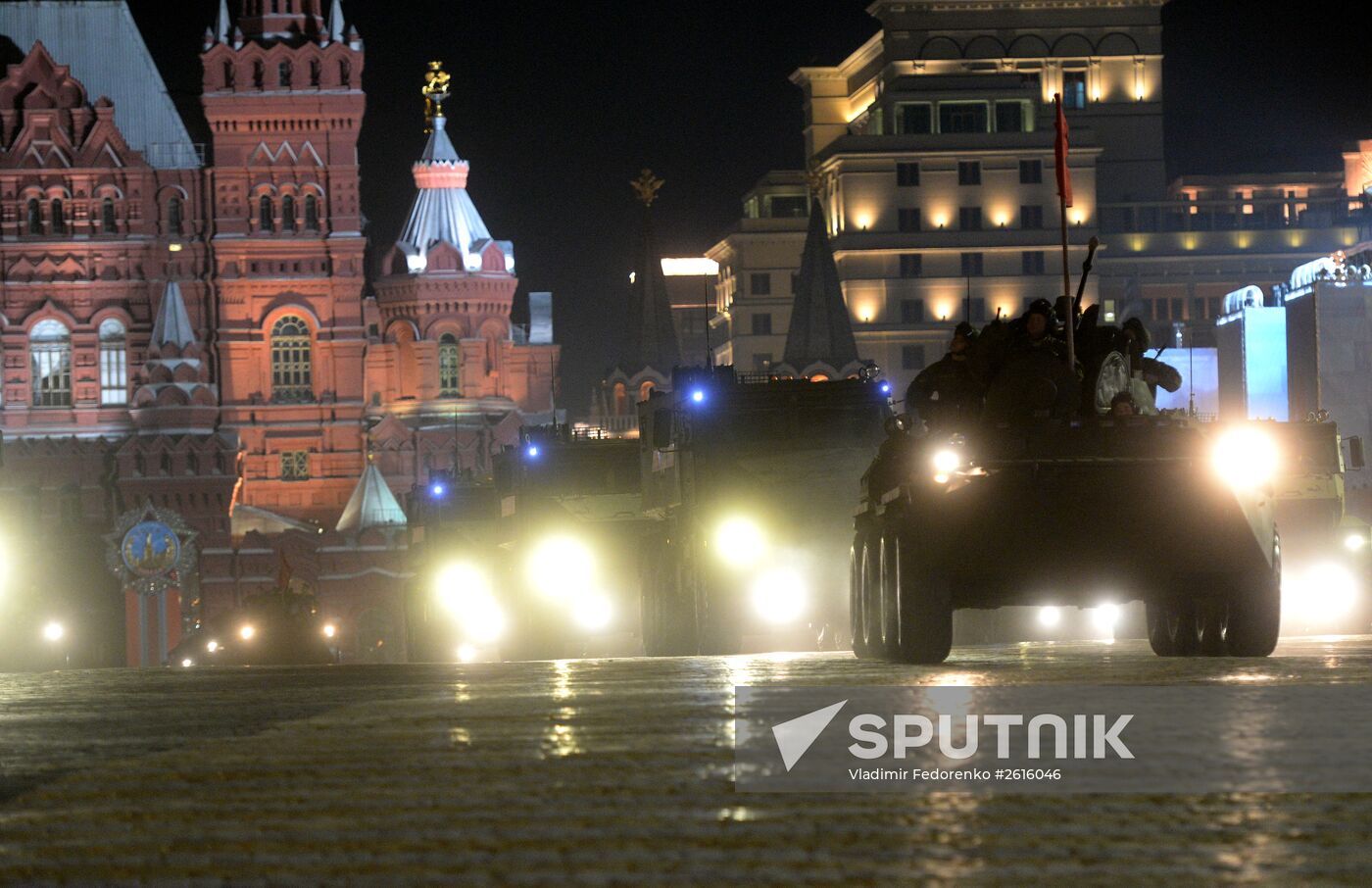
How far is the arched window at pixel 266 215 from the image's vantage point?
10431 centimetres

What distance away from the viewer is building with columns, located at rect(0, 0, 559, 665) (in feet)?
332

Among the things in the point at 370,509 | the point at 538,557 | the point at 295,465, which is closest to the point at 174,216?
the point at 295,465

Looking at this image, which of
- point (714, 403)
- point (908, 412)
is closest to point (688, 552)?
point (714, 403)

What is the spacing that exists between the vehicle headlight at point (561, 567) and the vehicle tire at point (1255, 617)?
47.2 m

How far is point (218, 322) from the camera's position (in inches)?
4124

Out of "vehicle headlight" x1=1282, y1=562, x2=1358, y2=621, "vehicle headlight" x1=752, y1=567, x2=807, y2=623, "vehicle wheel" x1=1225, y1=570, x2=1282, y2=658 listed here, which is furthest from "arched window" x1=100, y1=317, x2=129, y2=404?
"vehicle wheel" x1=1225, y1=570, x2=1282, y2=658

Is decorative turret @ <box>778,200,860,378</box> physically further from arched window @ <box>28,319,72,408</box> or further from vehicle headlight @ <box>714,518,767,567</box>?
vehicle headlight @ <box>714,518,767,567</box>

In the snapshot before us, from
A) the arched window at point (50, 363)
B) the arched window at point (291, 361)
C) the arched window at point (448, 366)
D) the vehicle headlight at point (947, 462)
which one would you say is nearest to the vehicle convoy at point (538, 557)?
the arched window at point (291, 361)

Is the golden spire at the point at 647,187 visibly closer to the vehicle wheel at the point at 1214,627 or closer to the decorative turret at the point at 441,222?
the decorative turret at the point at 441,222

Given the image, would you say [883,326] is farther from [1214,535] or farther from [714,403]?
[1214,535]

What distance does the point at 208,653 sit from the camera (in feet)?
279

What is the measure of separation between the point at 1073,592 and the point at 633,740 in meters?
7.19

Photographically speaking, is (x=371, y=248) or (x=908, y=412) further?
(x=371, y=248)
